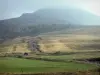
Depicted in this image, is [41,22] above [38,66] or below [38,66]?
above

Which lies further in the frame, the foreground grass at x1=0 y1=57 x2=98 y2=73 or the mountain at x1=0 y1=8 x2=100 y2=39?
the mountain at x1=0 y1=8 x2=100 y2=39

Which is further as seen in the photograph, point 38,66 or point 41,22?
point 41,22

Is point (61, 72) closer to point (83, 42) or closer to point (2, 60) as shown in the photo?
point (2, 60)

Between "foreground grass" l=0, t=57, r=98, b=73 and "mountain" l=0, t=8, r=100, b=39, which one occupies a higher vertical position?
"mountain" l=0, t=8, r=100, b=39

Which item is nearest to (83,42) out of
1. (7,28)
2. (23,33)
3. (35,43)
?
(35,43)
